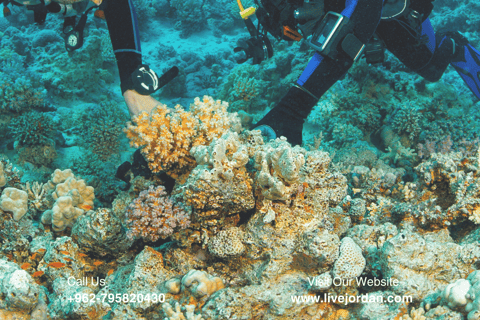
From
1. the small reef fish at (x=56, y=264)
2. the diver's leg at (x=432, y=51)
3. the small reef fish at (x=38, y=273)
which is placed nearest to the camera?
the small reef fish at (x=56, y=264)

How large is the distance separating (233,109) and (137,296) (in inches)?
184

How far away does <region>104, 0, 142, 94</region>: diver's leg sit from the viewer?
3.22 m

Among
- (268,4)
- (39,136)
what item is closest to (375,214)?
(268,4)

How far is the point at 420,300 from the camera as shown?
2053 mm

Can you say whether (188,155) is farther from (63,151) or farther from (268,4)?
(63,151)

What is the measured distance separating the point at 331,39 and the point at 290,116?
87cm

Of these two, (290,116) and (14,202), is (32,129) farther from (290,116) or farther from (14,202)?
(290,116)

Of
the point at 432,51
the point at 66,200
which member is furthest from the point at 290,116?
the point at 432,51

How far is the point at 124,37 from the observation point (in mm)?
3289

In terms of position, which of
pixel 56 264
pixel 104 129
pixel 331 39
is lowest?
pixel 104 129

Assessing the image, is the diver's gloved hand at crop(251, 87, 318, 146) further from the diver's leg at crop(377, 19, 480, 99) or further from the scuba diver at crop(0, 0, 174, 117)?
the diver's leg at crop(377, 19, 480, 99)

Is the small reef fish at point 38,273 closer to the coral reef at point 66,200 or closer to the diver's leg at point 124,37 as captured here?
the coral reef at point 66,200

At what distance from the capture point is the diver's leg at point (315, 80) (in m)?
3.02

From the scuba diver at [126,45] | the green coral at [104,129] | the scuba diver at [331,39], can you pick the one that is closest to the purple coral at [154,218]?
the scuba diver at [126,45]
